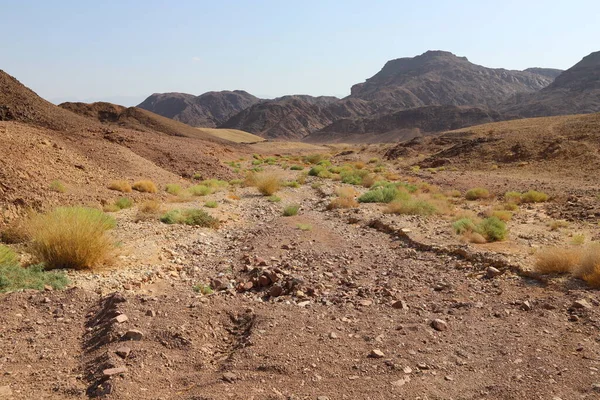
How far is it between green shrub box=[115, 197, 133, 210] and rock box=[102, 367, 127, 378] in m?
9.73

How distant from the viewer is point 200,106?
166750mm

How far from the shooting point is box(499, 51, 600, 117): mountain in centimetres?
9119

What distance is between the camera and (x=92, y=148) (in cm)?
1953

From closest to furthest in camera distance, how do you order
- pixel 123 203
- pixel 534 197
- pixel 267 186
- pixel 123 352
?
pixel 123 352
pixel 123 203
pixel 534 197
pixel 267 186

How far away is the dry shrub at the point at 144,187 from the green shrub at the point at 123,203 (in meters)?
2.26

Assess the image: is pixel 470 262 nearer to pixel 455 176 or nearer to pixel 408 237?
pixel 408 237

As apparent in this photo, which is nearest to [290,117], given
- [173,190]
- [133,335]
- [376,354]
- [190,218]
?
[173,190]

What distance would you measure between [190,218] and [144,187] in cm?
530

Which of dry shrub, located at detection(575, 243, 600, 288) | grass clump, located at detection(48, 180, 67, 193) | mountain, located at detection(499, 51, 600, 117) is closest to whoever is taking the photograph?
dry shrub, located at detection(575, 243, 600, 288)

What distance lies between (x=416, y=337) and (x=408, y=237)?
18.3 feet

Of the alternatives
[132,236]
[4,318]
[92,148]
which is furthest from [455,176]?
[4,318]

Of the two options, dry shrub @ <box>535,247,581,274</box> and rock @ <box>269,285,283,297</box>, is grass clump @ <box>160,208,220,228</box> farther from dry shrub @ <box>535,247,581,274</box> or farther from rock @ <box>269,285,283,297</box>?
dry shrub @ <box>535,247,581,274</box>

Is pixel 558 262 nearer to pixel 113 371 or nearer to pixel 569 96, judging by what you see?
pixel 113 371

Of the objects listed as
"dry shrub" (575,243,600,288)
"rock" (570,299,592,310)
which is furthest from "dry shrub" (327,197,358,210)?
"rock" (570,299,592,310)
